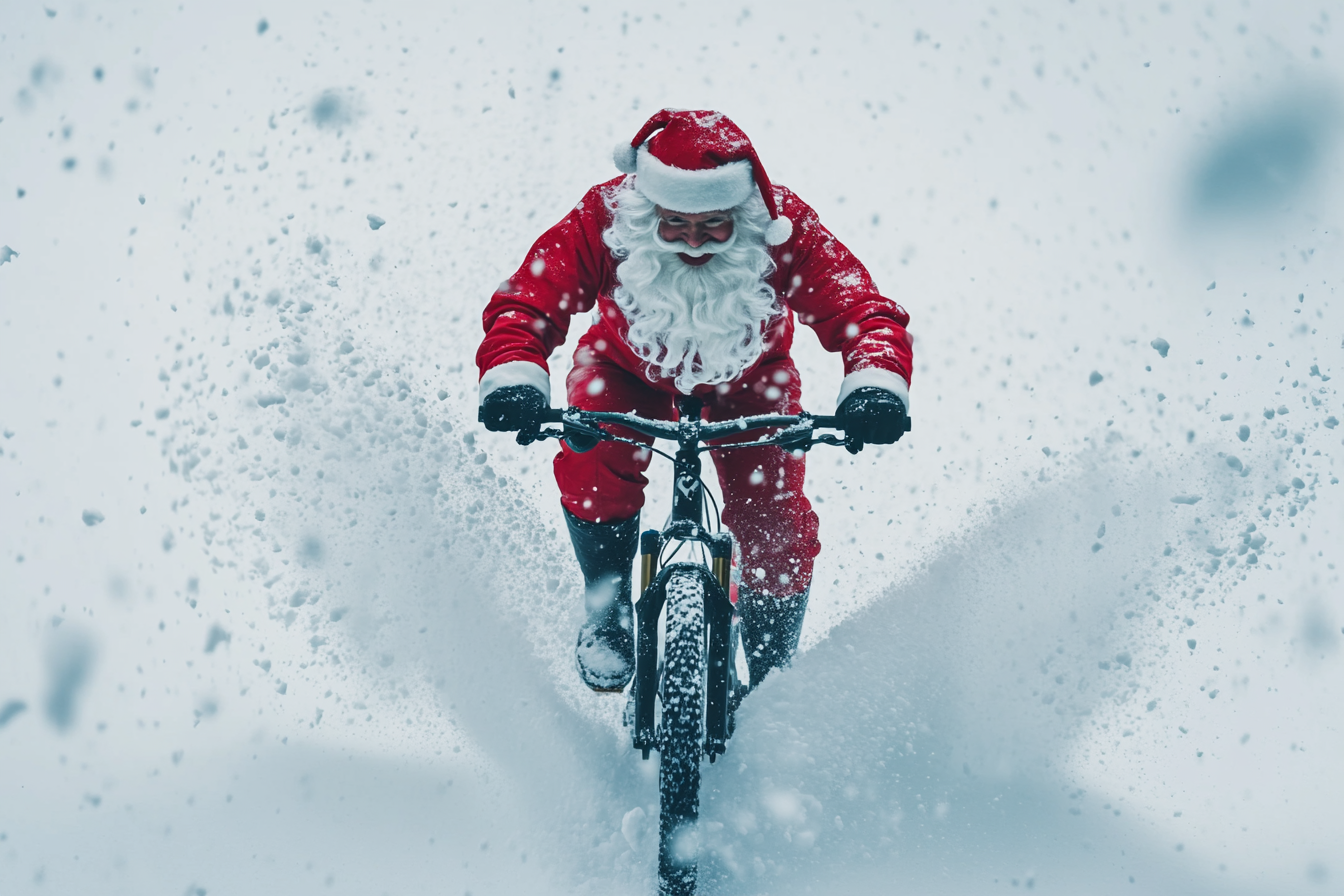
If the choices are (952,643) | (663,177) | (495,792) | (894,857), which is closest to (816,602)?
(952,643)

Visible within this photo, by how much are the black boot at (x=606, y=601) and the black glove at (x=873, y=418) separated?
2.82 feet

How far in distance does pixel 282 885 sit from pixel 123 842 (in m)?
0.65

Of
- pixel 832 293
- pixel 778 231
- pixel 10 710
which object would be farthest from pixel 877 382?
pixel 10 710

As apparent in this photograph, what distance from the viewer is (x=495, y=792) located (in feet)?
9.66

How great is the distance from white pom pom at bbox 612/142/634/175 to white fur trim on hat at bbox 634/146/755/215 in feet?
0.48

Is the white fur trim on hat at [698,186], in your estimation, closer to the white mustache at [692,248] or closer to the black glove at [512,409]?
the white mustache at [692,248]

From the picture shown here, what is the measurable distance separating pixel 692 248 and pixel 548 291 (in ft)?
1.29

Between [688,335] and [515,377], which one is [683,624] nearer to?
[515,377]

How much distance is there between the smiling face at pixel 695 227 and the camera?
2318 millimetres

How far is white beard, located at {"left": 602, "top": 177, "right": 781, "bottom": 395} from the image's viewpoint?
2.40 meters

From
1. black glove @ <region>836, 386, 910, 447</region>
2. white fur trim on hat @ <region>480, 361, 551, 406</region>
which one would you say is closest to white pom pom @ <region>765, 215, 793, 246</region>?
black glove @ <region>836, 386, 910, 447</region>

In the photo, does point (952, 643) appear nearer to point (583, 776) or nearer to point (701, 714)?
point (583, 776)

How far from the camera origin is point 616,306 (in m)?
2.55

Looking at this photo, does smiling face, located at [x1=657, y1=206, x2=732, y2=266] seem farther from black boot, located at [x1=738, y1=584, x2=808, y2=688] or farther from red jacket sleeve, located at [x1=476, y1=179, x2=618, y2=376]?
black boot, located at [x1=738, y1=584, x2=808, y2=688]
